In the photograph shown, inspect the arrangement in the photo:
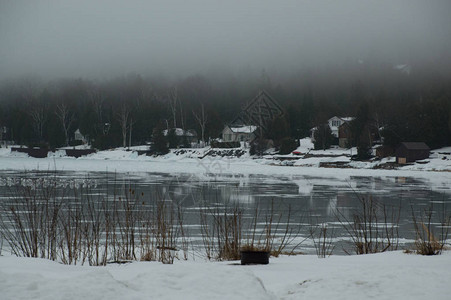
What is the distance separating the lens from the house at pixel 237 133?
3333 inches

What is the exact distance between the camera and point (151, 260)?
749 cm

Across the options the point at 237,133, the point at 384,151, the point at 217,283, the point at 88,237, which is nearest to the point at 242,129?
the point at 237,133

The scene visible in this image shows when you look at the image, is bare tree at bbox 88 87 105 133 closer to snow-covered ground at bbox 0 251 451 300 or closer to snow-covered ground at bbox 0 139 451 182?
snow-covered ground at bbox 0 139 451 182

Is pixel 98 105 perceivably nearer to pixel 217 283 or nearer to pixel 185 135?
pixel 185 135

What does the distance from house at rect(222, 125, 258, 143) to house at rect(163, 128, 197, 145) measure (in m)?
5.51

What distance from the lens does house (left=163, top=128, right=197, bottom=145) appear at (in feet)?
265

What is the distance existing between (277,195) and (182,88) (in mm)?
93293

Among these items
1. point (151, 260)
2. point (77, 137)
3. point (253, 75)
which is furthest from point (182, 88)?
point (151, 260)

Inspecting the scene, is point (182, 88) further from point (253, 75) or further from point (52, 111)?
point (253, 75)

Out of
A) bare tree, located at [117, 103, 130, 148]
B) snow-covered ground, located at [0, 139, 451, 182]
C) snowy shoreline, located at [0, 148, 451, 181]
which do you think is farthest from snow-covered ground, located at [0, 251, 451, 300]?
bare tree, located at [117, 103, 130, 148]

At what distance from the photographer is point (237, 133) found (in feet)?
283

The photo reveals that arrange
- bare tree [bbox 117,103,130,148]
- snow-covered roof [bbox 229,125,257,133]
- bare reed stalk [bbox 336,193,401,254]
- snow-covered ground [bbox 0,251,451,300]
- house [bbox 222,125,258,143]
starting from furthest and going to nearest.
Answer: snow-covered roof [bbox 229,125,257,133]
house [bbox 222,125,258,143]
bare tree [bbox 117,103,130,148]
bare reed stalk [bbox 336,193,401,254]
snow-covered ground [bbox 0,251,451,300]

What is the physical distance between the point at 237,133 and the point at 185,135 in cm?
987

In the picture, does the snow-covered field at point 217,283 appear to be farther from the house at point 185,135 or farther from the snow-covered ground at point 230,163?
the house at point 185,135
